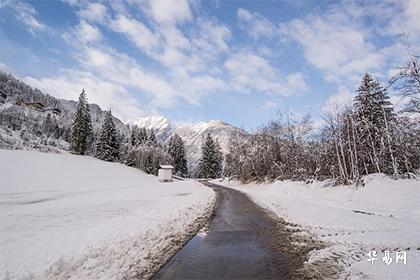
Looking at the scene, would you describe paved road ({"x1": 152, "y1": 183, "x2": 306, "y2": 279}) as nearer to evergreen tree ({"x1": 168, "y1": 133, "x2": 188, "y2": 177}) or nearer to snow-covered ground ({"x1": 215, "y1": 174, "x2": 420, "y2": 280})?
snow-covered ground ({"x1": 215, "y1": 174, "x2": 420, "y2": 280})

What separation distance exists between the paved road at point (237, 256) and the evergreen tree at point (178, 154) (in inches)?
2904

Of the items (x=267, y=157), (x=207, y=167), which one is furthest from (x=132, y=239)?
(x=207, y=167)

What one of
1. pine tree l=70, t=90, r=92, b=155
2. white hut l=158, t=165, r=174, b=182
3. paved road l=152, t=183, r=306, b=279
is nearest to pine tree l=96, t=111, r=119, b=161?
pine tree l=70, t=90, r=92, b=155

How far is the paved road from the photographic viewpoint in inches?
212

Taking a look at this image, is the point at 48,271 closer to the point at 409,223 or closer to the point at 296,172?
the point at 409,223

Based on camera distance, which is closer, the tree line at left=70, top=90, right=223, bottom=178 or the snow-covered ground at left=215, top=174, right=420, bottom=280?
the snow-covered ground at left=215, top=174, right=420, bottom=280

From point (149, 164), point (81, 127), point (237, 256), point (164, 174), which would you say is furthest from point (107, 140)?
point (237, 256)

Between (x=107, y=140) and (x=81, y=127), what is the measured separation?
7099 mm

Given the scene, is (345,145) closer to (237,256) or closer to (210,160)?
(237,256)

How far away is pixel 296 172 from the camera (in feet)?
122

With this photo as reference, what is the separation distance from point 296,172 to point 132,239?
32.6 metres

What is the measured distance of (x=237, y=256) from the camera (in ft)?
21.6

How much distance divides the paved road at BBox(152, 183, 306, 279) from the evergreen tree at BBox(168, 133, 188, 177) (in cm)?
7376

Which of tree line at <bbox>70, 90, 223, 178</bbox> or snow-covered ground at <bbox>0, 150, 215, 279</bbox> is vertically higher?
tree line at <bbox>70, 90, 223, 178</bbox>
